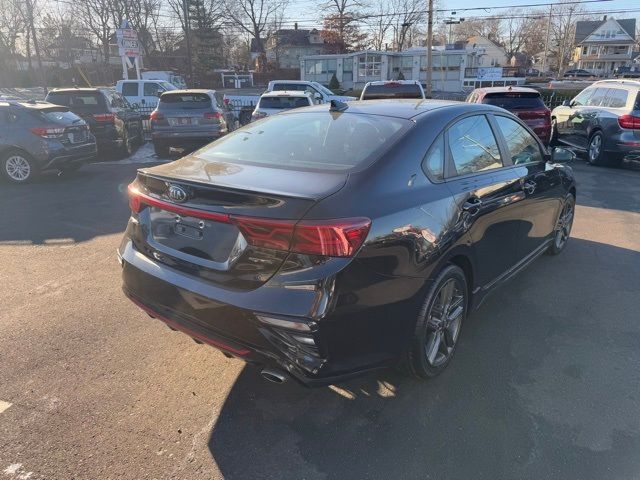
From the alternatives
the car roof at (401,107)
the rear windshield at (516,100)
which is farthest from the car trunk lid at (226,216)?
the rear windshield at (516,100)

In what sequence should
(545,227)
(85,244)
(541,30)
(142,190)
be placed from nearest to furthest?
(142,190) → (545,227) → (85,244) → (541,30)

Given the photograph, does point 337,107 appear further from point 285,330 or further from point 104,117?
point 104,117

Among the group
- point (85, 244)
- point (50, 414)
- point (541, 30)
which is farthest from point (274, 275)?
point (541, 30)

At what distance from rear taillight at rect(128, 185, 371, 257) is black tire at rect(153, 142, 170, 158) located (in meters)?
10.4

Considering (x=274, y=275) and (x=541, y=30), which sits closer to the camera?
(x=274, y=275)

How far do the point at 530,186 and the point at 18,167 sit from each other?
361 inches

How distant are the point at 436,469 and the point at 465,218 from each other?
4.81 ft

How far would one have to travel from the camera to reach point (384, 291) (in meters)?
2.45

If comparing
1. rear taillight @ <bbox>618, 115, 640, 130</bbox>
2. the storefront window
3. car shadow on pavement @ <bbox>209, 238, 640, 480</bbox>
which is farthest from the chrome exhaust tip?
the storefront window

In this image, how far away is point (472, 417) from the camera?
2727mm

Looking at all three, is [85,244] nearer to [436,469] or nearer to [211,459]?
[211,459]

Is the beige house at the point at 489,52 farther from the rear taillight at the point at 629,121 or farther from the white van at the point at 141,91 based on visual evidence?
the rear taillight at the point at 629,121

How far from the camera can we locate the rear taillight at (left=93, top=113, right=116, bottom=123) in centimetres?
1185

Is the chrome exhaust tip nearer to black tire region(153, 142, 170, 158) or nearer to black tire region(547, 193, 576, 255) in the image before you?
black tire region(547, 193, 576, 255)
